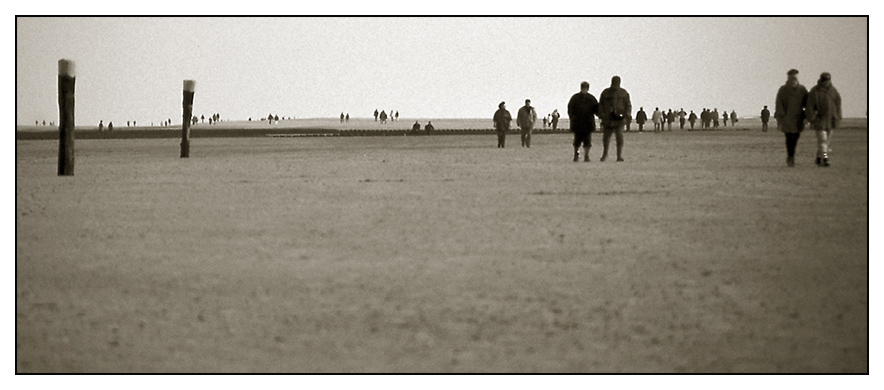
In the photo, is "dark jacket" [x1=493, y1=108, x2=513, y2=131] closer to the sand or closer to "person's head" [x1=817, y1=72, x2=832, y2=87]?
Result: "person's head" [x1=817, y1=72, x2=832, y2=87]

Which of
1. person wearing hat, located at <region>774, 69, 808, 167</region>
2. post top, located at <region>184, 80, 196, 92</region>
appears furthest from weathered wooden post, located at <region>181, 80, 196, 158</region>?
→ person wearing hat, located at <region>774, 69, 808, 167</region>

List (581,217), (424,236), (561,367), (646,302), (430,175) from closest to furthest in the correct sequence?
(561,367) → (646,302) → (424,236) → (581,217) → (430,175)

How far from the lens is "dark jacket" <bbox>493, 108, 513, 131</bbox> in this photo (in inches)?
1399

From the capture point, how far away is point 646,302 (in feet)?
22.8

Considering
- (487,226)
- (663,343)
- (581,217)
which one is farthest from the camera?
(581,217)

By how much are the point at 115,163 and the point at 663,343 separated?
66.6ft

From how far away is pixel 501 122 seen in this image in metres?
35.7

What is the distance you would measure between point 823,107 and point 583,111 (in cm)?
495

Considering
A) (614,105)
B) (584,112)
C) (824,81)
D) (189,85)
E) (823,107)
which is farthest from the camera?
(189,85)

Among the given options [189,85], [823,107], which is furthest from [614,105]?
[189,85]

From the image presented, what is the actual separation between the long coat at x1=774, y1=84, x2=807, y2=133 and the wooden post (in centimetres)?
1129

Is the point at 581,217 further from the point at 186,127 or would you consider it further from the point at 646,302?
the point at 186,127

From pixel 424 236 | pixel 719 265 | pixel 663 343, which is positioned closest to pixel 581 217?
pixel 424 236

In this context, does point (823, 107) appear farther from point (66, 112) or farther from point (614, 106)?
point (66, 112)
